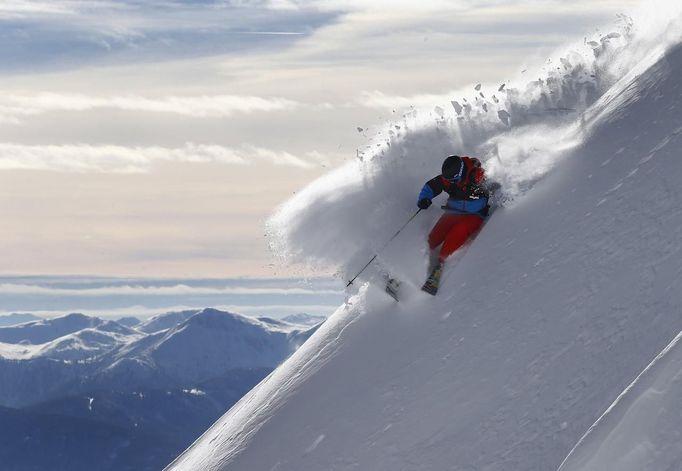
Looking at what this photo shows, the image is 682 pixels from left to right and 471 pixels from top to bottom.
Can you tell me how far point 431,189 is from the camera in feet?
43.1

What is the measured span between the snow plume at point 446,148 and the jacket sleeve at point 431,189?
693 mm

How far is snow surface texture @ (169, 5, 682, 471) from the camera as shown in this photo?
27.8 feet

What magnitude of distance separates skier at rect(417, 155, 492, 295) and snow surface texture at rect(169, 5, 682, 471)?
22cm

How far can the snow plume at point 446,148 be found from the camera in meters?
13.8

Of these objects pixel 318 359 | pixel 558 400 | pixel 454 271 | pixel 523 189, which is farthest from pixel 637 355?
pixel 318 359

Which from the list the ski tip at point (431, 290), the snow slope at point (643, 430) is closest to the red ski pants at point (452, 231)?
the ski tip at point (431, 290)

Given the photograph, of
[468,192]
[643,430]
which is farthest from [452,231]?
[643,430]

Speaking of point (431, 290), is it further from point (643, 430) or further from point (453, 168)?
point (643, 430)

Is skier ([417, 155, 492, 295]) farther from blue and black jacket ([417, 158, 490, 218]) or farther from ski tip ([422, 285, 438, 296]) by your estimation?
ski tip ([422, 285, 438, 296])

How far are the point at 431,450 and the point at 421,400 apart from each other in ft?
3.45

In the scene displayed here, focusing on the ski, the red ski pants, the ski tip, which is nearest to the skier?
the red ski pants

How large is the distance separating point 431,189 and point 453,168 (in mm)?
512

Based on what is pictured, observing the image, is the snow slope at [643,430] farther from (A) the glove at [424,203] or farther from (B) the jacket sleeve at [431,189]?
(B) the jacket sleeve at [431,189]

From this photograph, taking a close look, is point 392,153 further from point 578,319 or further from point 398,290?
point 578,319
